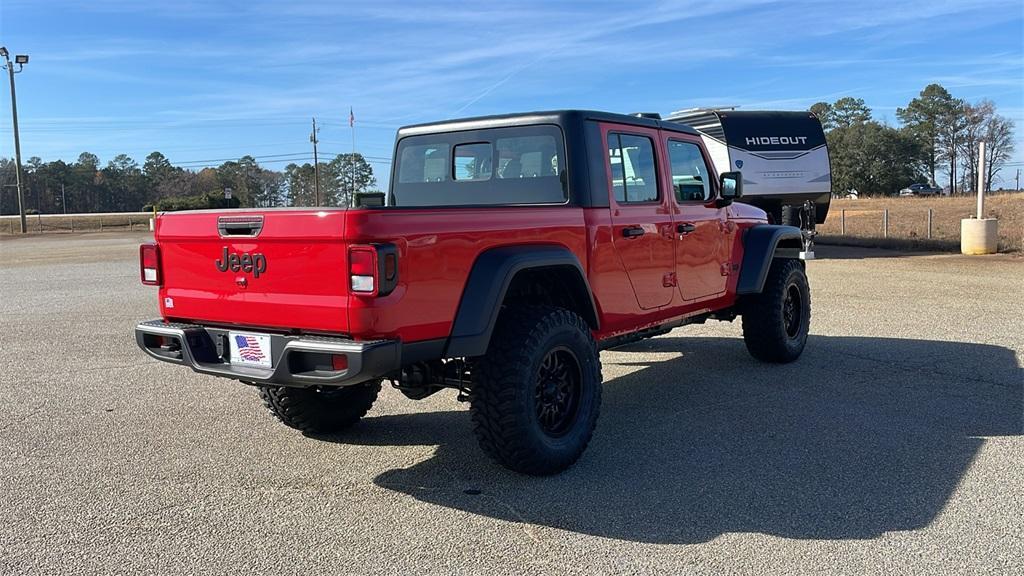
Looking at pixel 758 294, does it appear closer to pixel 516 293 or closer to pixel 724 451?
pixel 724 451

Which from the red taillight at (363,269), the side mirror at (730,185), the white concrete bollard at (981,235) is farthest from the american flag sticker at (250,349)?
the white concrete bollard at (981,235)

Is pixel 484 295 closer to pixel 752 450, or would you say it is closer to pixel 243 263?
pixel 243 263

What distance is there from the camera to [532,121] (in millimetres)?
5117

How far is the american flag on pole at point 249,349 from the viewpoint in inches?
158

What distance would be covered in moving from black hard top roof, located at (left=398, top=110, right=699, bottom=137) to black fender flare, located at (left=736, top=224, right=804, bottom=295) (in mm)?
1248

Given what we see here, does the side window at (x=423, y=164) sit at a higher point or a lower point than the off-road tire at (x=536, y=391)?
higher

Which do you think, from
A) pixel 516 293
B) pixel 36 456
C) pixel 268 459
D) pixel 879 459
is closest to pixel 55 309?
pixel 36 456

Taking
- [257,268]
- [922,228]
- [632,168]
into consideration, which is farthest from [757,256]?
[922,228]

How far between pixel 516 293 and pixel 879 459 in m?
2.24

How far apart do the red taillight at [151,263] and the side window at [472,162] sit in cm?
198

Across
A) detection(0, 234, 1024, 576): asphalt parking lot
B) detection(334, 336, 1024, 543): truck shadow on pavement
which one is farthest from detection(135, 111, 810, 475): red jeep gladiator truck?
detection(0, 234, 1024, 576): asphalt parking lot

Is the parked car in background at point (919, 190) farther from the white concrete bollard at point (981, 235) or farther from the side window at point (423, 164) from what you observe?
the side window at point (423, 164)

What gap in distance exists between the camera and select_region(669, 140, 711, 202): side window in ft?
19.4

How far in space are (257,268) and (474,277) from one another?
3.52 ft
